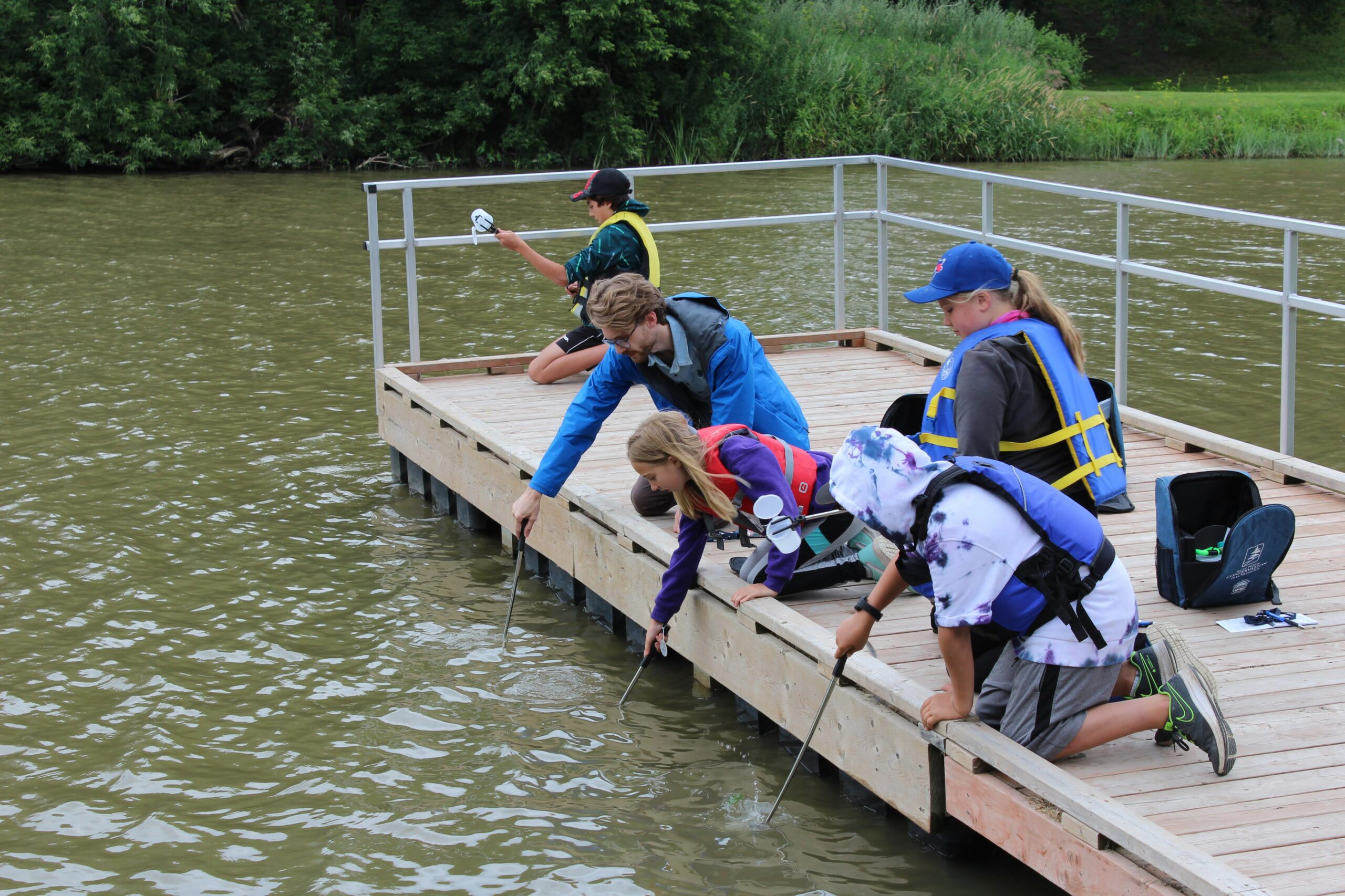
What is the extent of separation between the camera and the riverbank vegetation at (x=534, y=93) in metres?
27.0

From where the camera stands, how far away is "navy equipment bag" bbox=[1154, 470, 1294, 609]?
191 inches

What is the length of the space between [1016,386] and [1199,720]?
4.00ft

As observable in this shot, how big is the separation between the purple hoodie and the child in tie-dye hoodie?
0.88 m

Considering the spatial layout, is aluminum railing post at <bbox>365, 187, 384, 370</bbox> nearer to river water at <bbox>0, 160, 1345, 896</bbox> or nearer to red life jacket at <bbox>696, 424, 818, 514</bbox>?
river water at <bbox>0, 160, 1345, 896</bbox>

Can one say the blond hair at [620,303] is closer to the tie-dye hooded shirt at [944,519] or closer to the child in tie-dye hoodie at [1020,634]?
the child in tie-dye hoodie at [1020,634]

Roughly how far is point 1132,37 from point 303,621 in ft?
152

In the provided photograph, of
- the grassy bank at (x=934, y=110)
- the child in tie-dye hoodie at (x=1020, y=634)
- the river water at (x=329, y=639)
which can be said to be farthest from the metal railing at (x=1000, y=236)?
the grassy bank at (x=934, y=110)

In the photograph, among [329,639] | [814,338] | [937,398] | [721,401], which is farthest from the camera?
[814,338]

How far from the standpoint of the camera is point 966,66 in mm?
30594

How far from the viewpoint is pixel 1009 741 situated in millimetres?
4039

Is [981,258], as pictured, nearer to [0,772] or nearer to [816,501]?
[816,501]

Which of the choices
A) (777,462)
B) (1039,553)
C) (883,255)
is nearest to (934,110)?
(883,255)

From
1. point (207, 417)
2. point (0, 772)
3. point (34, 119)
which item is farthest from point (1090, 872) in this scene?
point (34, 119)

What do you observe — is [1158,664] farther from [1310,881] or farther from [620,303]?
[620,303]
